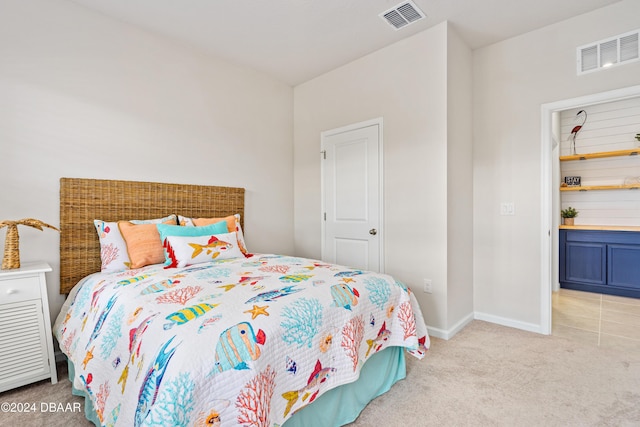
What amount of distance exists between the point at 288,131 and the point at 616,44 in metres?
3.13

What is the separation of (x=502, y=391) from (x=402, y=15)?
282 cm

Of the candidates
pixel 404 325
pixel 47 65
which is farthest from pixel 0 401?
pixel 404 325

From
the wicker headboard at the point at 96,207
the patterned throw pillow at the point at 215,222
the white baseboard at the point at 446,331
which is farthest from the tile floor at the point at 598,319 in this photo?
the wicker headboard at the point at 96,207

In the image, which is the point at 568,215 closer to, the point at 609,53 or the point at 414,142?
the point at 609,53

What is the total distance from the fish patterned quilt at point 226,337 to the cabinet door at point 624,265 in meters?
3.40

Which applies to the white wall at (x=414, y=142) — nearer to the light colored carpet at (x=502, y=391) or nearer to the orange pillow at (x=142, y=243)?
the light colored carpet at (x=502, y=391)

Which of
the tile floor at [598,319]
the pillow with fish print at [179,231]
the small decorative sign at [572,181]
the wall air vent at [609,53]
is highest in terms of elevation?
the wall air vent at [609,53]

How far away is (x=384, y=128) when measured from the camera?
3.17 m

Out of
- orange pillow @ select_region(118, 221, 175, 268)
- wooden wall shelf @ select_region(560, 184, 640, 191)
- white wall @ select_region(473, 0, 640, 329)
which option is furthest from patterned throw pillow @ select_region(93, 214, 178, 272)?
wooden wall shelf @ select_region(560, 184, 640, 191)

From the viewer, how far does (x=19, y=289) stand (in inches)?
75.1

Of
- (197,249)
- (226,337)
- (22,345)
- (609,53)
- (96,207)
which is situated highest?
(609,53)

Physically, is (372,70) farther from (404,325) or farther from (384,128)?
(404,325)

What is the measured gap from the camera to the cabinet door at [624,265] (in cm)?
372

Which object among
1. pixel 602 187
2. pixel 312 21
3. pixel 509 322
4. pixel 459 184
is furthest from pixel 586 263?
pixel 312 21
